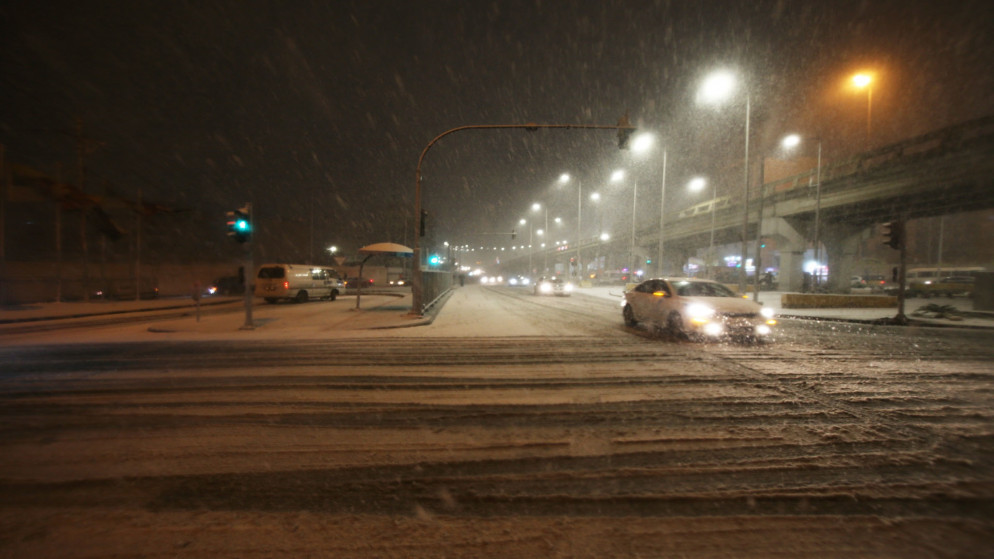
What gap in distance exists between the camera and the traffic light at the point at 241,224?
516 inches

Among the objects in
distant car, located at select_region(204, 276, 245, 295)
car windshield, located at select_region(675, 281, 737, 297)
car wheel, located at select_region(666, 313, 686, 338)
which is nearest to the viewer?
car wheel, located at select_region(666, 313, 686, 338)

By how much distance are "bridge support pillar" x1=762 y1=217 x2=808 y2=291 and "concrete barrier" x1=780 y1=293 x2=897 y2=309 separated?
16374 millimetres

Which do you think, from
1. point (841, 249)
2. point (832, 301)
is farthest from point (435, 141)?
point (841, 249)

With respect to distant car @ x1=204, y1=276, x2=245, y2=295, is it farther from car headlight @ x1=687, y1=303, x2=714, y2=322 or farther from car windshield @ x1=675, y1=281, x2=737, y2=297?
car headlight @ x1=687, y1=303, x2=714, y2=322

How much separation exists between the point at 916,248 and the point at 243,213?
104062mm

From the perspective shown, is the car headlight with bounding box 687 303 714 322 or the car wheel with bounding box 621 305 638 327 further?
the car wheel with bounding box 621 305 638 327

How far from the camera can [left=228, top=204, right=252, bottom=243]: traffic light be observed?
13.1m

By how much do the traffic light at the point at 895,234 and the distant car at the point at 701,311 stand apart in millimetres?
8112

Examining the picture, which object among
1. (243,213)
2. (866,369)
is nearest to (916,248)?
(866,369)

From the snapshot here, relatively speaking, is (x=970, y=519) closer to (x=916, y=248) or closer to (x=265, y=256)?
(x=265, y=256)

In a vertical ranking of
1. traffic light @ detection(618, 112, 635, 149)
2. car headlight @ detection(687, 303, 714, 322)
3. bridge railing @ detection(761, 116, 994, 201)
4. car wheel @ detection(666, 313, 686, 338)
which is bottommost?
car wheel @ detection(666, 313, 686, 338)

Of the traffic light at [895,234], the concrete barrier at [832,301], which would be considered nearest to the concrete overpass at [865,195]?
the concrete barrier at [832,301]

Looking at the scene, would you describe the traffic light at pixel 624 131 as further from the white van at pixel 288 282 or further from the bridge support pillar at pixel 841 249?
the bridge support pillar at pixel 841 249

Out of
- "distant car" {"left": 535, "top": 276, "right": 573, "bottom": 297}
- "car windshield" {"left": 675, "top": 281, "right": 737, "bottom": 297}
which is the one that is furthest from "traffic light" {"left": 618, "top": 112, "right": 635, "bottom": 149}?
"distant car" {"left": 535, "top": 276, "right": 573, "bottom": 297}
